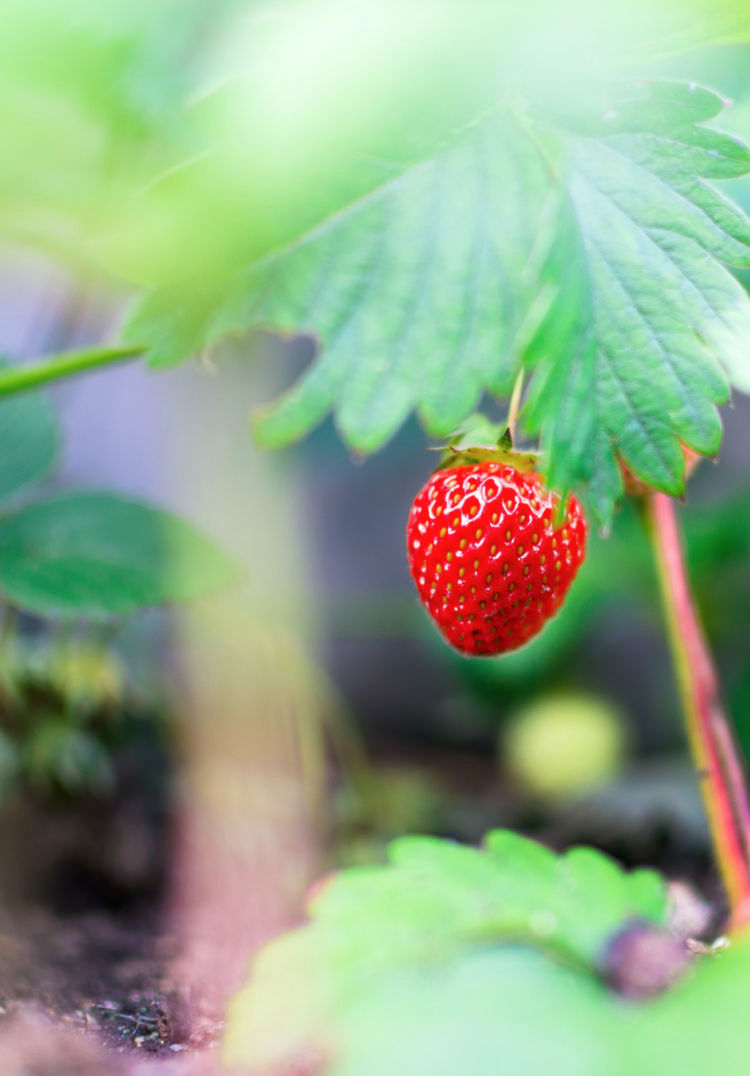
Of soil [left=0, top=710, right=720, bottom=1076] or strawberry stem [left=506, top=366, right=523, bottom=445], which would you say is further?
strawberry stem [left=506, top=366, right=523, bottom=445]

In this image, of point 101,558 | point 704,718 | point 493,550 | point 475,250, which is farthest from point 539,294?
point 101,558

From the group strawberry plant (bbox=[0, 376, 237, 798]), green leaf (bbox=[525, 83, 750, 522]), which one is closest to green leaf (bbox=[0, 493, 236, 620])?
strawberry plant (bbox=[0, 376, 237, 798])

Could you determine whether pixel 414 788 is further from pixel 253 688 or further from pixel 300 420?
pixel 300 420

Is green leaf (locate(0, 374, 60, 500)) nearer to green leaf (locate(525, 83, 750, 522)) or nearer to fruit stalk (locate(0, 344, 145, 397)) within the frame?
fruit stalk (locate(0, 344, 145, 397))

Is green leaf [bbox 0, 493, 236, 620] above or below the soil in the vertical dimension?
above

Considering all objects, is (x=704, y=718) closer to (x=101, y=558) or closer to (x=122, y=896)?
(x=101, y=558)

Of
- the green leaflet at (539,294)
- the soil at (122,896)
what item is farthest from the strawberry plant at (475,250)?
the soil at (122,896)
